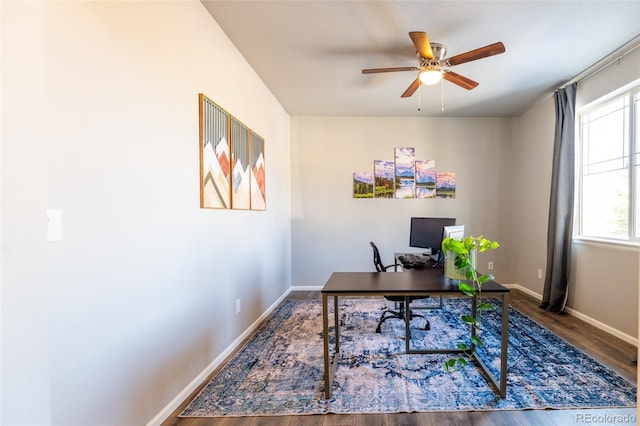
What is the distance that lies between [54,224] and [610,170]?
174 inches

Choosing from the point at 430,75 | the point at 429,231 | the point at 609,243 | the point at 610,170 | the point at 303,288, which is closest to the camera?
the point at 430,75

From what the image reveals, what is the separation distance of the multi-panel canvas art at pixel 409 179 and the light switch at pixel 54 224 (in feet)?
12.7

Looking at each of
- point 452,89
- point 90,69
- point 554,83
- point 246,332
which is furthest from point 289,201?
point 554,83

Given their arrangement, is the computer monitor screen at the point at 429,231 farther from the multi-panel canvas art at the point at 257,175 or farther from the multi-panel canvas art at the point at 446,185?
the multi-panel canvas art at the point at 257,175

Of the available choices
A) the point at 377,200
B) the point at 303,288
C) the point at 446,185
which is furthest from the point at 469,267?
the point at 303,288

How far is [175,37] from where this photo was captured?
178 cm

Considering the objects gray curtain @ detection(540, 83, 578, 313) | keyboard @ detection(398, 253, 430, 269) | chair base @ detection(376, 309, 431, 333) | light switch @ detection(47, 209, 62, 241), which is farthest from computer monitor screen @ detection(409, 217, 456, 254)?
light switch @ detection(47, 209, 62, 241)

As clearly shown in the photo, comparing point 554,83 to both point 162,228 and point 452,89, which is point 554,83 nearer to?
point 452,89

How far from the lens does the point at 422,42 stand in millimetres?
2062

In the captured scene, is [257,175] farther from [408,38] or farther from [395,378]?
[395,378]

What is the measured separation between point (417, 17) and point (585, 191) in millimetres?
2844

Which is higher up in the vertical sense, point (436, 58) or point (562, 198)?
point (436, 58)

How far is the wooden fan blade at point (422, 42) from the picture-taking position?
6.48 feet

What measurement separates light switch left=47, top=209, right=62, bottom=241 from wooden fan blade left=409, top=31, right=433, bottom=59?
87.0 inches
